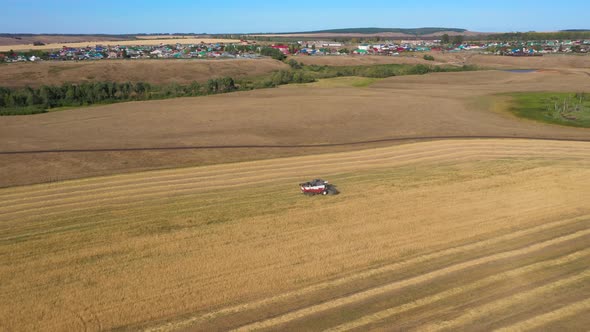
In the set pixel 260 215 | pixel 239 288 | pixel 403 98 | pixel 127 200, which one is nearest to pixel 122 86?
pixel 403 98

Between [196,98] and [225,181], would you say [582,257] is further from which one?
[196,98]

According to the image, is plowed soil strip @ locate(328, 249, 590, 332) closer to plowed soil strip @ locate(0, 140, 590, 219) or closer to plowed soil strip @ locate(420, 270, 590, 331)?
plowed soil strip @ locate(420, 270, 590, 331)

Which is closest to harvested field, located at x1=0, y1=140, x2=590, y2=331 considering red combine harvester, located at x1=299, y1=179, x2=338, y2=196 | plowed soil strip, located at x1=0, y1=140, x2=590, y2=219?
plowed soil strip, located at x1=0, y1=140, x2=590, y2=219

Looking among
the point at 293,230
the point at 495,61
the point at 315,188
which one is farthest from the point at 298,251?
the point at 495,61

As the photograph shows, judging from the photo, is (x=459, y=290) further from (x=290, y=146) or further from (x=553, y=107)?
(x=553, y=107)

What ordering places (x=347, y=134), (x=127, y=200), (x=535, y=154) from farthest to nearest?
(x=347, y=134) < (x=535, y=154) < (x=127, y=200)
